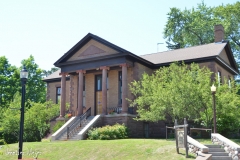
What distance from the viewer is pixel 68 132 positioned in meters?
24.1

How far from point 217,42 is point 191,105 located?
12329mm

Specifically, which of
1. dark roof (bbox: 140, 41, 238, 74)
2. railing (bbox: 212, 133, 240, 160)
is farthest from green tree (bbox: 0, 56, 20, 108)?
railing (bbox: 212, 133, 240, 160)

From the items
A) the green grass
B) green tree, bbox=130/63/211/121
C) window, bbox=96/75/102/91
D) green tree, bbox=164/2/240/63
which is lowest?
the green grass

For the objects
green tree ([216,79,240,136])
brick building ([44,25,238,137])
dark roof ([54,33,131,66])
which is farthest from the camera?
dark roof ([54,33,131,66])

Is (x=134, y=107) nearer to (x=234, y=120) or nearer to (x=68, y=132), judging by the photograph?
(x=68, y=132)

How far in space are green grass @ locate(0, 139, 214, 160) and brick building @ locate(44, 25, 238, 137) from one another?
6547mm

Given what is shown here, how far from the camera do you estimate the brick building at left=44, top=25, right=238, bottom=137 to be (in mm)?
25938

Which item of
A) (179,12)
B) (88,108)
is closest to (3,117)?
(88,108)

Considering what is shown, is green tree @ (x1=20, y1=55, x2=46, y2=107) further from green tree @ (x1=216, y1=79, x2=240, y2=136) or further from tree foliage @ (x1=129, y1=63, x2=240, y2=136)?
green tree @ (x1=216, y1=79, x2=240, y2=136)

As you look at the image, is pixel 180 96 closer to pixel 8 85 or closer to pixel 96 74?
pixel 96 74

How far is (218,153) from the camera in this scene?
→ 15094 mm

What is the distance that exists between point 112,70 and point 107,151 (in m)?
12.2

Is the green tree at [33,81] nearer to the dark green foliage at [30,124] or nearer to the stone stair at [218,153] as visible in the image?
the dark green foliage at [30,124]

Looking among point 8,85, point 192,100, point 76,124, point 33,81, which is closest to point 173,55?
point 192,100
